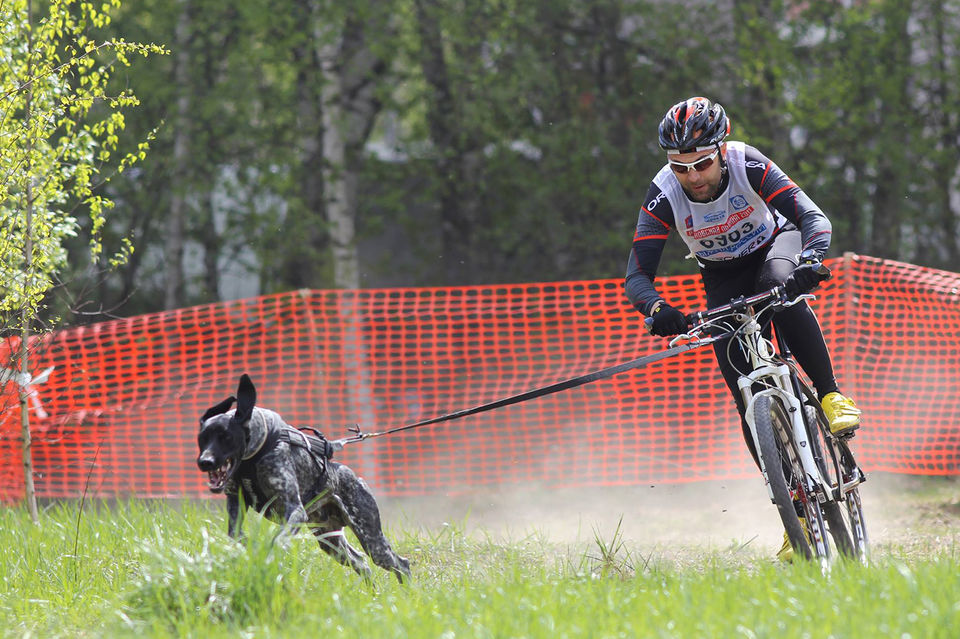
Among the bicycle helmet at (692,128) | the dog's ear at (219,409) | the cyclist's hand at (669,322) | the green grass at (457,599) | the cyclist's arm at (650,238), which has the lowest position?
the green grass at (457,599)

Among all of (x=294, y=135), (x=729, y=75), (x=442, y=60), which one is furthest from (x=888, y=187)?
(x=294, y=135)

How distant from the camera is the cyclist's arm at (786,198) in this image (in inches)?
190

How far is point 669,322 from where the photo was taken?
15.4 feet

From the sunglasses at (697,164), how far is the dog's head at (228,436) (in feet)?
7.02

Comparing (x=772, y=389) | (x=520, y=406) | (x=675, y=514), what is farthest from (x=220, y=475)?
(x=520, y=406)

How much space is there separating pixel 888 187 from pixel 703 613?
10.3 meters

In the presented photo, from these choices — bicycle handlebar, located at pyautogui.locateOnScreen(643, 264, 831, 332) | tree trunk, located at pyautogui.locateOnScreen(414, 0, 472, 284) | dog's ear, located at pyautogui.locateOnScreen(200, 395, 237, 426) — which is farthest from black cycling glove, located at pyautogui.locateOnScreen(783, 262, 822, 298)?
tree trunk, located at pyautogui.locateOnScreen(414, 0, 472, 284)

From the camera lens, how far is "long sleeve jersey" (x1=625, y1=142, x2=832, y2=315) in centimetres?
501

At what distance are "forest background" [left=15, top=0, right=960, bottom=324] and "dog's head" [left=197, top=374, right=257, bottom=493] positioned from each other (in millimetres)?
7838

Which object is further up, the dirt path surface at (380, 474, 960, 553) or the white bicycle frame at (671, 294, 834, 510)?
the white bicycle frame at (671, 294, 834, 510)

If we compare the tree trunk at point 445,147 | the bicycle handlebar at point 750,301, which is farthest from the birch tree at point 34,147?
the tree trunk at point 445,147

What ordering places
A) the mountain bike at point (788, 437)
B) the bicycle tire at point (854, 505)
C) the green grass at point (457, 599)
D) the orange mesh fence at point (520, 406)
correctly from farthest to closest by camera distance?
the orange mesh fence at point (520, 406) → the bicycle tire at point (854, 505) → the mountain bike at point (788, 437) → the green grass at point (457, 599)

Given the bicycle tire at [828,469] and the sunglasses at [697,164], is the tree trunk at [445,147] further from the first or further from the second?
the bicycle tire at [828,469]

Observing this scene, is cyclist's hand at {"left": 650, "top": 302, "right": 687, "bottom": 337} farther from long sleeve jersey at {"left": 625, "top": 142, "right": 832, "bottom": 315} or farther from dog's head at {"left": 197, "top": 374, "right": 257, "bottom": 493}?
dog's head at {"left": 197, "top": 374, "right": 257, "bottom": 493}
